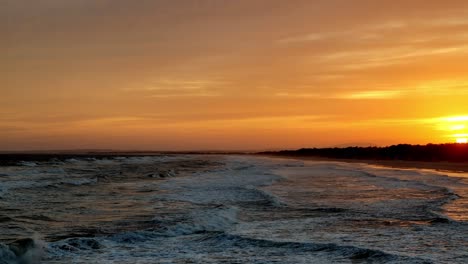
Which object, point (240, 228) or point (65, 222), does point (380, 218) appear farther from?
point (65, 222)

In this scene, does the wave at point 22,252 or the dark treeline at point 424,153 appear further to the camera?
the dark treeline at point 424,153

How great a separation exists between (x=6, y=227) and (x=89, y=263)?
4914 millimetres

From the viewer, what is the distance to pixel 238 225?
48.3 ft

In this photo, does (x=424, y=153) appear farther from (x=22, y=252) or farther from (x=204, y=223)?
(x=22, y=252)

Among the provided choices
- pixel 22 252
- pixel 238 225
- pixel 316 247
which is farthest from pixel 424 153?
pixel 22 252

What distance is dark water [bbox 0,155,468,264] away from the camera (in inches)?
436

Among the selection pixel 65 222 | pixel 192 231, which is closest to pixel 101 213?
pixel 65 222

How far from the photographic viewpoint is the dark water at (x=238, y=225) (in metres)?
11.1

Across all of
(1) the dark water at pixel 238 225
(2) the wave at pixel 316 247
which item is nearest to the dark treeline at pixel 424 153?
(1) the dark water at pixel 238 225

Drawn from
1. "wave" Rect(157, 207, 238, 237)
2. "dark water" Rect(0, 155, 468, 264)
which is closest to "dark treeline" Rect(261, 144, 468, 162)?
"dark water" Rect(0, 155, 468, 264)

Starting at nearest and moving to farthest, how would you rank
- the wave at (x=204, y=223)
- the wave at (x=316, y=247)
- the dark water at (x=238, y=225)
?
the wave at (x=316, y=247)
the dark water at (x=238, y=225)
the wave at (x=204, y=223)

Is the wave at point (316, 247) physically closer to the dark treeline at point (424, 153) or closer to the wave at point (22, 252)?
the wave at point (22, 252)

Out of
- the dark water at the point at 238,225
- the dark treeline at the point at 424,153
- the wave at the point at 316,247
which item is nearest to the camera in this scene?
the wave at the point at 316,247

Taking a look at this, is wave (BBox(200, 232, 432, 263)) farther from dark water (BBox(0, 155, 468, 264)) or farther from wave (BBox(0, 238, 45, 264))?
wave (BBox(0, 238, 45, 264))
